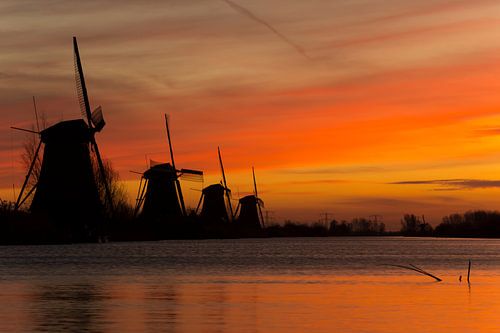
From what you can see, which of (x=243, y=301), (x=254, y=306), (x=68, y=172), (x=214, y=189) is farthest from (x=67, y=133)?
(x=214, y=189)

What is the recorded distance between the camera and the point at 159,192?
147000 millimetres

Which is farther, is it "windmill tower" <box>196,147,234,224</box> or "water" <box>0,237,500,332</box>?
"windmill tower" <box>196,147,234,224</box>

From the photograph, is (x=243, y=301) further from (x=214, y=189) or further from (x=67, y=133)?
(x=214, y=189)

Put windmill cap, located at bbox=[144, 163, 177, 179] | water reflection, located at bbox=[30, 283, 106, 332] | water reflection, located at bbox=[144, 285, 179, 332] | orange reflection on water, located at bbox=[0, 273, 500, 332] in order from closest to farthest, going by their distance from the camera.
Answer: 1. water reflection, located at bbox=[30, 283, 106, 332]
2. water reflection, located at bbox=[144, 285, 179, 332]
3. orange reflection on water, located at bbox=[0, 273, 500, 332]
4. windmill cap, located at bbox=[144, 163, 177, 179]

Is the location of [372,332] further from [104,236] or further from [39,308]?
[104,236]

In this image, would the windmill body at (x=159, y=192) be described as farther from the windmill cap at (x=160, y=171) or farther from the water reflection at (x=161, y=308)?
the water reflection at (x=161, y=308)

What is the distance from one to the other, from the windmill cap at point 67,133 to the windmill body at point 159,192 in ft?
146

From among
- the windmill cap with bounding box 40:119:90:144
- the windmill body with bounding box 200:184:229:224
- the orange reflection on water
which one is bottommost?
the orange reflection on water

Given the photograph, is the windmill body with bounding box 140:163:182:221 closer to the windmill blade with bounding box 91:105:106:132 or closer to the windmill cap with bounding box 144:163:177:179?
the windmill cap with bounding box 144:163:177:179

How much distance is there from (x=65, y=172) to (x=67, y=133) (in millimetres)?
4047

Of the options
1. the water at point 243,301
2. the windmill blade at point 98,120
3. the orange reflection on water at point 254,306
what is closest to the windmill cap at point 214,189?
the windmill blade at point 98,120

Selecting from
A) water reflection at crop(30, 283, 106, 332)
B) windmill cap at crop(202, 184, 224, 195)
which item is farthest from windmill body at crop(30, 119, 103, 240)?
windmill cap at crop(202, 184, 224, 195)

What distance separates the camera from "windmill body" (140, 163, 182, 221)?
14612cm

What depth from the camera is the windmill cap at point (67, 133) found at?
100500 mm
